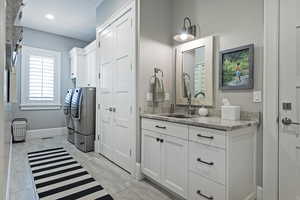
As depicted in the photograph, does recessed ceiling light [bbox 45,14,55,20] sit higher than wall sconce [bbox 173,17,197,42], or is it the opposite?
recessed ceiling light [bbox 45,14,55,20]

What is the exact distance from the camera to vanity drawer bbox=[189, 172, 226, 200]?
142 centimetres

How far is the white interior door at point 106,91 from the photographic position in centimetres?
304

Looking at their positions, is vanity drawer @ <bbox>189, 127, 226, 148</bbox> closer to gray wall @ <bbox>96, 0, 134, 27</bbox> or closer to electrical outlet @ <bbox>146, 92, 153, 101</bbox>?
electrical outlet @ <bbox>146, 92, 153, 101</bbox>

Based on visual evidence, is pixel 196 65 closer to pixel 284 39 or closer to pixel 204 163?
pixel 284 39

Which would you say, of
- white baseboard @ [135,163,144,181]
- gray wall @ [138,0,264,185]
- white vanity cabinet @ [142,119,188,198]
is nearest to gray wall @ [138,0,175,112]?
gray wall @ [138,0,264,185]

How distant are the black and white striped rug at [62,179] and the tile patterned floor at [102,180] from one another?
8 cm

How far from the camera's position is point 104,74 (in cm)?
329

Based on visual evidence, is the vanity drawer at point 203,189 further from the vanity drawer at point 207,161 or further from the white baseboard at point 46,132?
the white baseboard at point 46,132

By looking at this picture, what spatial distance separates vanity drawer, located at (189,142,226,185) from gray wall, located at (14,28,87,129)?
4528mm

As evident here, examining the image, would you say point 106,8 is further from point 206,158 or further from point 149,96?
point 206,158

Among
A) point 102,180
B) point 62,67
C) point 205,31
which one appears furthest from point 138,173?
point 62,67

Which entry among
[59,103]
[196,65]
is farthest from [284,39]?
[59,103]

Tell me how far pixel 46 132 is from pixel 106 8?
12.2 feet

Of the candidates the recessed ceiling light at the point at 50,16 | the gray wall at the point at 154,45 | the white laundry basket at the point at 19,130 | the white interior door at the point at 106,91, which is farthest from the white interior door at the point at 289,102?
the white laundry basket at the point at 19,130
